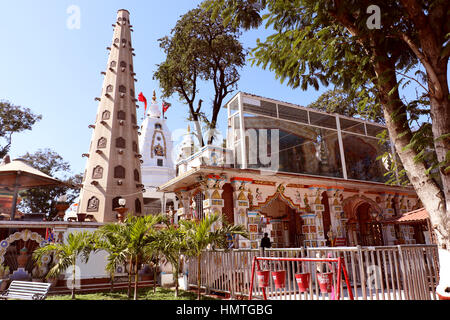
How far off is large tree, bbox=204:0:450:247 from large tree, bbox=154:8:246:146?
1096 cm

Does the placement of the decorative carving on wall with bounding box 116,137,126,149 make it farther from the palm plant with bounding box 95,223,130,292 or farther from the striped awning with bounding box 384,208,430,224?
the striped awning with bounding box 384,208,430,224

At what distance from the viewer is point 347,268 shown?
26.2 ft

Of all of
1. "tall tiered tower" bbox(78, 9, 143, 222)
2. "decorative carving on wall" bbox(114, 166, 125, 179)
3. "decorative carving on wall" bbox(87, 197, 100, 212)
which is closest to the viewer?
"decorative carving on wall" bbox(87, 197, 100, 212)

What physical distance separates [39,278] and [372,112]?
1264cm

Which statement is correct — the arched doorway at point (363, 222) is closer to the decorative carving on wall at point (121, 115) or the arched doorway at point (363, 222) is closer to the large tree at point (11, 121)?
the decorative carving on wall at point (121, 115)

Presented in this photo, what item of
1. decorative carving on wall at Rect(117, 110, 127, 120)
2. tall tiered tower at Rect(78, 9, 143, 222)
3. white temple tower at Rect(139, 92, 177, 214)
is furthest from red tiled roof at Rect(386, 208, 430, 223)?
white temple tower at Rect(139, 92, 177, 214)

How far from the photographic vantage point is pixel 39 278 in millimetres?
11219

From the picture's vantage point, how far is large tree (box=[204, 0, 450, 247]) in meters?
4.81

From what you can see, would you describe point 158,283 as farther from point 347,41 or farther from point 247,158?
point 347,41

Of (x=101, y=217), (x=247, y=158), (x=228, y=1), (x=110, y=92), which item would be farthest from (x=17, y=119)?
(x=228, y=1)

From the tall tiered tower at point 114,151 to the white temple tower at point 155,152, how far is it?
1376cm

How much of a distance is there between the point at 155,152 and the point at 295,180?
28.0 metres

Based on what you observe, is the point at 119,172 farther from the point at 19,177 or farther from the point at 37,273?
the point at 37,273

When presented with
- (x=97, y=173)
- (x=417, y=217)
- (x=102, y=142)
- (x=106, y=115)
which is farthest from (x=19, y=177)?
(x=417, y=217)
